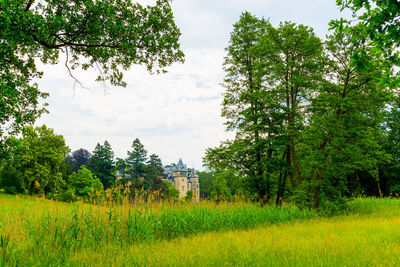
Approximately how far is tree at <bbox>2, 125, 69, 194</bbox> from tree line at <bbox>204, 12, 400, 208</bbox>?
22411 millimetres

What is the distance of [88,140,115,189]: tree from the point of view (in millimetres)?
50938

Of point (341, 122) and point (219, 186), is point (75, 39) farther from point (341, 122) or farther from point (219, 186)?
point (219, 186)

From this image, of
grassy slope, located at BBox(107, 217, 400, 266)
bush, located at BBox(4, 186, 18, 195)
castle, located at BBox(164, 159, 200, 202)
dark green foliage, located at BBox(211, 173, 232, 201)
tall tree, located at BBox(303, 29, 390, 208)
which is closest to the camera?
grassy slope, located at BBox(107, 217, 400, 266)

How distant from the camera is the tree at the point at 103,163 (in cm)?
Answer: 5094

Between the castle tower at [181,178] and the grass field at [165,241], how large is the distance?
6366cm

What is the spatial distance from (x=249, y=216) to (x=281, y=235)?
2669 mm

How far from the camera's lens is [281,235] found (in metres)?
7.19

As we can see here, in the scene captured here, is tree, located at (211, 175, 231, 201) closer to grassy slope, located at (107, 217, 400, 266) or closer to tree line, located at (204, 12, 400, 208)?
tree line, located at (204, 12, 400, 208)

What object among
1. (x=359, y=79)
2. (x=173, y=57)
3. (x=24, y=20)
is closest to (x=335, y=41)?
(x=359, y=79)

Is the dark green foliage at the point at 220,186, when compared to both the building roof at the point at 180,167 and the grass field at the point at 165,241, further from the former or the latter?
the building roof at the point at 180,167

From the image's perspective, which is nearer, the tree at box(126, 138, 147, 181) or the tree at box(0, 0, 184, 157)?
the tree at box(0, 0, 184, 157)

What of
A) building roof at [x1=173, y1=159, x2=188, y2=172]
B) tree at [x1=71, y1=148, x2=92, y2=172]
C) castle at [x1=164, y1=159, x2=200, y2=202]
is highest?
tree at [x1=71, y1=148, x2=92, y2=172]

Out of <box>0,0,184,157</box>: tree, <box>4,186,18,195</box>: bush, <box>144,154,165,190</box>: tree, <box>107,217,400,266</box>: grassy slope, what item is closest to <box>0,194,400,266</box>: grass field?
<box>107,217,400,266</box>: grassy slope

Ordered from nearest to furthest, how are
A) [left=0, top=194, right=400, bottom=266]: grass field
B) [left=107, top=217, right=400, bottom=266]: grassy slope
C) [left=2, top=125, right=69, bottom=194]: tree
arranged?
[left=107, top=217, right=400, bottom=266]: grassy slope < [left=0, top=194, right=400, bottom=266]: grass field < [left=2, top=125, right=69, bottom=194]: tree
